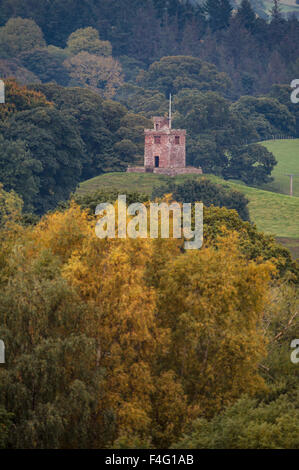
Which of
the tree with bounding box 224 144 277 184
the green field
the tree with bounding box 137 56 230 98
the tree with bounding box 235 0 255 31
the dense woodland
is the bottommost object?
the dense woodland

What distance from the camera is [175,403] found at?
26.6 m

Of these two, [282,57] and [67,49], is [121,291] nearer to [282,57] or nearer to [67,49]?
[67,49]

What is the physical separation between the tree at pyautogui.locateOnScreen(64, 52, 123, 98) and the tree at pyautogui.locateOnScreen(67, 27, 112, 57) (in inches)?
225

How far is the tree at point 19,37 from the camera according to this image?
155 metres

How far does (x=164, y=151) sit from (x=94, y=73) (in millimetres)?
68734

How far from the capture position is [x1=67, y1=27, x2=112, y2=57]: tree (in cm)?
16562

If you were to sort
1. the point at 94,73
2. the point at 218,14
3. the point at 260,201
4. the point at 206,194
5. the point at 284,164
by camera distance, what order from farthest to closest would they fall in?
the point at 218,14 → the point at 94,73 → the point at 284,164 → the point at 260,201 → the point at 206,194

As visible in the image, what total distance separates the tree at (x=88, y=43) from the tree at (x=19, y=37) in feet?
19.1

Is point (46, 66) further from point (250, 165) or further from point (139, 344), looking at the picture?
point (139, 344)

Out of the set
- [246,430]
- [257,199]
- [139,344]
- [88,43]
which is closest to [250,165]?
[257,199]

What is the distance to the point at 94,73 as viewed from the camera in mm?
156500

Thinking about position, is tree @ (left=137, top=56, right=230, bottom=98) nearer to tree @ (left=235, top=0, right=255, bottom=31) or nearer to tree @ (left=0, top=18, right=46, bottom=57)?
tree @ (left=0, top=18, right=46, bottom=57)

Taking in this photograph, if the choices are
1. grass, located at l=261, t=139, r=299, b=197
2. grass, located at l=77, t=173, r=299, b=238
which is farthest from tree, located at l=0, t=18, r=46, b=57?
grass, located at l=77, t=173, r=299, b=238
